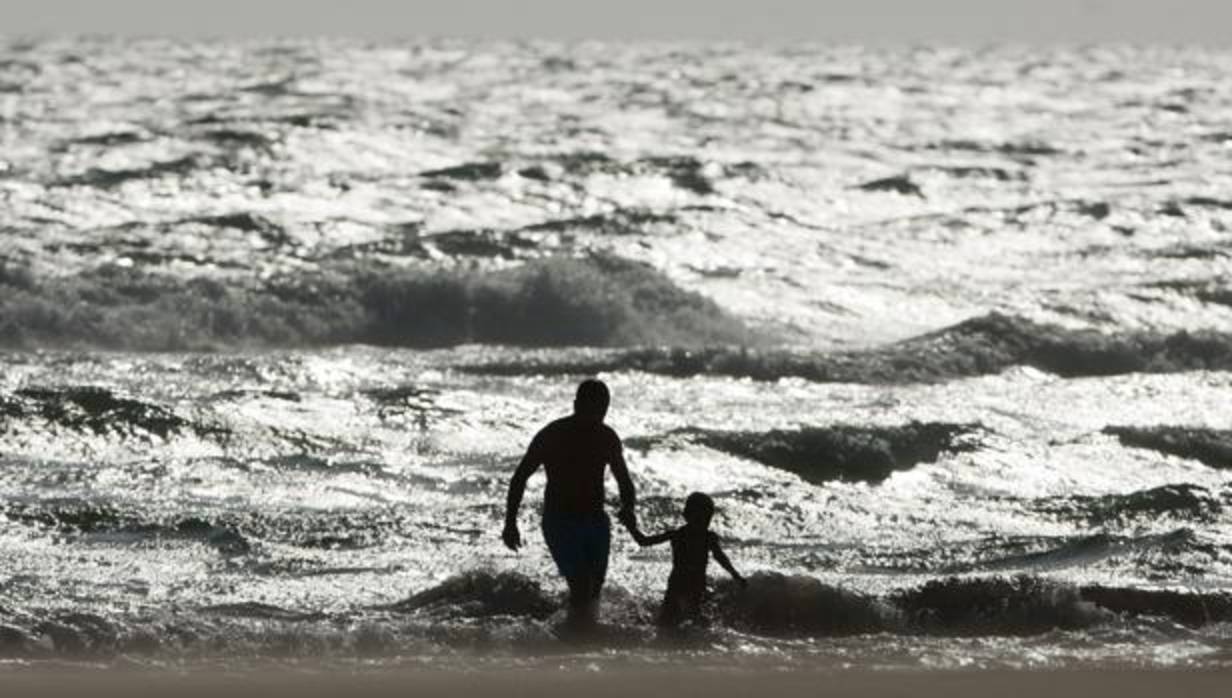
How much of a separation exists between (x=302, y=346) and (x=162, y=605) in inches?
451

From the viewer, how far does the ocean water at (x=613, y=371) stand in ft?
42.2

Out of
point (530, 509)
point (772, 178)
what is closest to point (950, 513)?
point (530, 509)

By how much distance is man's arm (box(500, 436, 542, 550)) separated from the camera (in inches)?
462

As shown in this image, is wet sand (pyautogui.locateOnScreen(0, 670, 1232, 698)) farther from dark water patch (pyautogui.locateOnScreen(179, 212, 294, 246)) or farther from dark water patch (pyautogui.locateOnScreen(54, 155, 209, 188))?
dark water patch (pyautogui.locateOnScreen(54, 155, 209, 188))

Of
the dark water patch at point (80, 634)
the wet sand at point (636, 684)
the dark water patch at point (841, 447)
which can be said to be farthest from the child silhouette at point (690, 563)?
the dark water patch at point (841, 447)

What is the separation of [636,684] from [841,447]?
7.48 meters

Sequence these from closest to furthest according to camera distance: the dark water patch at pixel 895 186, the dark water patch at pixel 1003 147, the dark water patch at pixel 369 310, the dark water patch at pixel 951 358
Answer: the dark water patch at pixel 951 358 → the dark water patch at pixel 369 310 → the dark water patch at pixel 895 186 → the dark water patch at pixel 1003 147

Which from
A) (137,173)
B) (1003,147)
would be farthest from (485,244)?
(1003,147)

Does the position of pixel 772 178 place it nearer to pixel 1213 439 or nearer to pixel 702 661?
pixel 1213 439

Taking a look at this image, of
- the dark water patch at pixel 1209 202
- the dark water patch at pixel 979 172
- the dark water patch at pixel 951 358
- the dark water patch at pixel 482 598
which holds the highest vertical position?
the dark water patch at pixel 979 172

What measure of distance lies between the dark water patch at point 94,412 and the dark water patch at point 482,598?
5.72 m

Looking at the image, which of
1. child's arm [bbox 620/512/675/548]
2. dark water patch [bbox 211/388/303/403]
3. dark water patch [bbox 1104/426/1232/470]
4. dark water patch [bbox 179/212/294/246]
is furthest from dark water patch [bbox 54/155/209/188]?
child's arm [bbox 620/512/675/548]

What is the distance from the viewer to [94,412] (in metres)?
18.9

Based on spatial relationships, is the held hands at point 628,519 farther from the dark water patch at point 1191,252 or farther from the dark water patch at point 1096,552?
the dark water patch at point 1191,252
